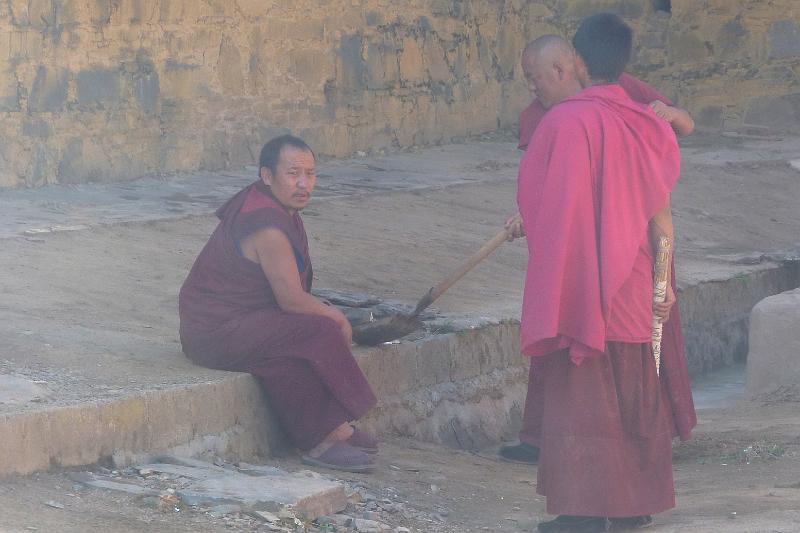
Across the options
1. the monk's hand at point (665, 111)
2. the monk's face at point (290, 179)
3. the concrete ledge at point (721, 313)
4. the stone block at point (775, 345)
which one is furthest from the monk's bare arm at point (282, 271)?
the concrete ledge at point (721, 313)

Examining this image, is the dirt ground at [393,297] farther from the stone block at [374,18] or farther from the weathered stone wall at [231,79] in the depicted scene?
the stone block at [374,18]

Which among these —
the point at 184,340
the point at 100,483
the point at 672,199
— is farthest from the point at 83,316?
the point at 672,199

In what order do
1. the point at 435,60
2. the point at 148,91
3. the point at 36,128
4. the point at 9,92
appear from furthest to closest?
the point at 435,60 < the point at 148,91 < the point at 36,128 < the point at 9,92

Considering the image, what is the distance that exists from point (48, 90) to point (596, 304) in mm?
4679

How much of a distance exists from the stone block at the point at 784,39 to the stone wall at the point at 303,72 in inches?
0.5

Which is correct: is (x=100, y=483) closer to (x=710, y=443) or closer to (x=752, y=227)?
(x=710, y=443)

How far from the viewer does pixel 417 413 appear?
5.38 m

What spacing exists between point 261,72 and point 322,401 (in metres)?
4.89

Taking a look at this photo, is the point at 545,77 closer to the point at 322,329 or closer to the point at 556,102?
the point at 556,102

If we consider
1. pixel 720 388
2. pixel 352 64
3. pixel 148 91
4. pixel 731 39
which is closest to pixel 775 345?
pixel 720 388

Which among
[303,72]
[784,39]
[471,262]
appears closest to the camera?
[471,262]

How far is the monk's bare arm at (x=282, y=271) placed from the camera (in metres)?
4.37

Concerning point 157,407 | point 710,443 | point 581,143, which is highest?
point 581,143

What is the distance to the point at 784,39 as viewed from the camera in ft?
38.2
